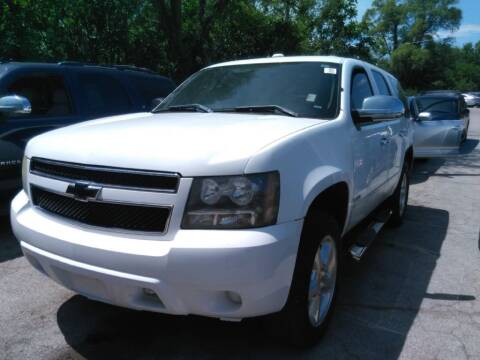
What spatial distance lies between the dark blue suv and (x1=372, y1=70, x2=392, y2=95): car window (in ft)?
7.13

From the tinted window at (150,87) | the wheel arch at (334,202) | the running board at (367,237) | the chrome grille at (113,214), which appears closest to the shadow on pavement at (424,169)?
the running board at (367,237)

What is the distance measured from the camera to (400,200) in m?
5.35

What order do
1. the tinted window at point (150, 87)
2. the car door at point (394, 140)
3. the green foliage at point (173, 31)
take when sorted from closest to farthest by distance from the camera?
the car door at point (394, 140)
the tinted window at point (150, 87)
the green foliage at point (173, 31)

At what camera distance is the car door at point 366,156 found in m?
3.32

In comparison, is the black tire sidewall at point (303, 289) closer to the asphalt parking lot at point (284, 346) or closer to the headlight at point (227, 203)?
the asphalt parking lot at point (284, 346)

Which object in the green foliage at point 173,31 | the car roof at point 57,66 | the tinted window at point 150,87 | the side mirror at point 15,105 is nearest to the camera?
the side mirror at point 15,105

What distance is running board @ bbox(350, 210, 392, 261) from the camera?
11.0 ft

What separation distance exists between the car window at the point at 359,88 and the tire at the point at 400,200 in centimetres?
142

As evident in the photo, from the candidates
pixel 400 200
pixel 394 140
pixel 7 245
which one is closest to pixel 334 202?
pixel 394 140

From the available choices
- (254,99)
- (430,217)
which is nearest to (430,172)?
(430,217)

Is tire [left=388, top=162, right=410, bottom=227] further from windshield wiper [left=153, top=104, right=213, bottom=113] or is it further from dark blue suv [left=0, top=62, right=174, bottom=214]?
dark blue suv [left=0, top=62, right=174, bottom=214]

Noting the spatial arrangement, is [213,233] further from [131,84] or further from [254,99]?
[131,84]

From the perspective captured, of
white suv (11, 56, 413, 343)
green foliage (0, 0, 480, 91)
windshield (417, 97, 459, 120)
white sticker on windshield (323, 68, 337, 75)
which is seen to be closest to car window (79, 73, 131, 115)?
white suv (11, 56, 413, 343)

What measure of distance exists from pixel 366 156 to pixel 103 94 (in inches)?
140
